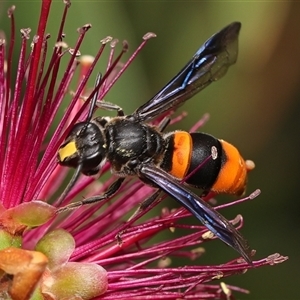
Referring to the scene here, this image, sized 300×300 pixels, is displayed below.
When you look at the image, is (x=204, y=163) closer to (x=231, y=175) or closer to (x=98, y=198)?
(x=231, y=175)

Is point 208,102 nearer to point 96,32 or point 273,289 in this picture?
point 96,32

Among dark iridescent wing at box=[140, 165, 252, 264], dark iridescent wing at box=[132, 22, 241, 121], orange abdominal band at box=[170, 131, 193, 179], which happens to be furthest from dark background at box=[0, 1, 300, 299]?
dark iridescent wing at box=[140, 165, 252, 264]

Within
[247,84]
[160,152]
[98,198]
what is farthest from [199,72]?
[247,84]

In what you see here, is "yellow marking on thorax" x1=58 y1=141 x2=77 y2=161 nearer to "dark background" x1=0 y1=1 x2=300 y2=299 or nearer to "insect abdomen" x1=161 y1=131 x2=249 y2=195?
"insect abdomen" x1=161 y1=131 x2=249 y2=195

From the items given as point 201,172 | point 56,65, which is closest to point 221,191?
point 201,172

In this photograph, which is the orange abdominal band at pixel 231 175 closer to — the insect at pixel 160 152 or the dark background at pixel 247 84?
the insect at pixel 160 152

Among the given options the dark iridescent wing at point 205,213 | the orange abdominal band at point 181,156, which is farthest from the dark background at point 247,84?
the dark iridescent wing at point 205,213
